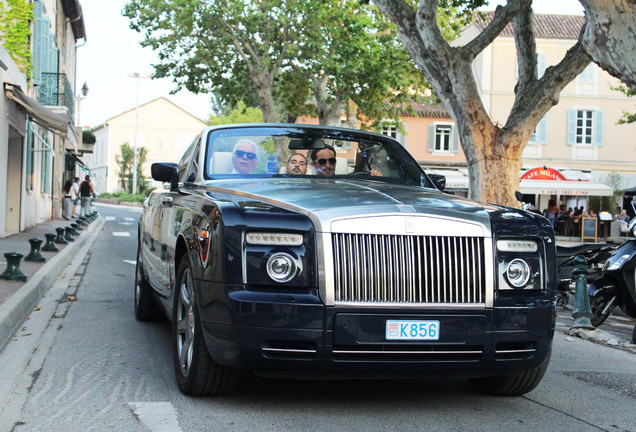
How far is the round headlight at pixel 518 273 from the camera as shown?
436cm

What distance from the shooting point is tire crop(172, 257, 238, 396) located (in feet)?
14.6

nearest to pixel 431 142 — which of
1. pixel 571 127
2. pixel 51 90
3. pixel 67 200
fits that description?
pixel 571 127

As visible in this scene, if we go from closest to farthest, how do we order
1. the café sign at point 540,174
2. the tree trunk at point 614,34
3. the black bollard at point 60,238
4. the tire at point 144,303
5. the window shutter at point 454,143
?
the tire at point 144,303 → the tree trunk at point 614,34 → the black bollard at point 60,238 → the café sign at point 540,174 → the window shutter at point 454,143

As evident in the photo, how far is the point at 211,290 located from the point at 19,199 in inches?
717

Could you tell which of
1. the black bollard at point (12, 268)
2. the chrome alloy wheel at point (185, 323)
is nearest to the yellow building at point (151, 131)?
the black bollard at point (12, 268)

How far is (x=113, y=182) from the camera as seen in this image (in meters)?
86.1

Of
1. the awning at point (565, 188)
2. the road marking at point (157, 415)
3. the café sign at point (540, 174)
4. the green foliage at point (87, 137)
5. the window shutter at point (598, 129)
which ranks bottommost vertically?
the road marking at point (157, 415)

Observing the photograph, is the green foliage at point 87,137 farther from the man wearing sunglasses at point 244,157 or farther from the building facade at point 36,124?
the man wearing sunglasses at point 244,157

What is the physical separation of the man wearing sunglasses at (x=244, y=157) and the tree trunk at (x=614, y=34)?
460 cm

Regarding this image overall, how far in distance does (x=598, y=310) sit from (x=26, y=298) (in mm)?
6051

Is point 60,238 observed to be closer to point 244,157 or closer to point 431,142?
point 244,157

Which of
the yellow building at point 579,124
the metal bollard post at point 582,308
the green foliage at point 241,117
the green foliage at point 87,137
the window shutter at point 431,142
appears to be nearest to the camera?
the metal bollard post at point 582,308

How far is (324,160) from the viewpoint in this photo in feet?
19.8

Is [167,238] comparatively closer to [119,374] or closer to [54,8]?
[119,374]
